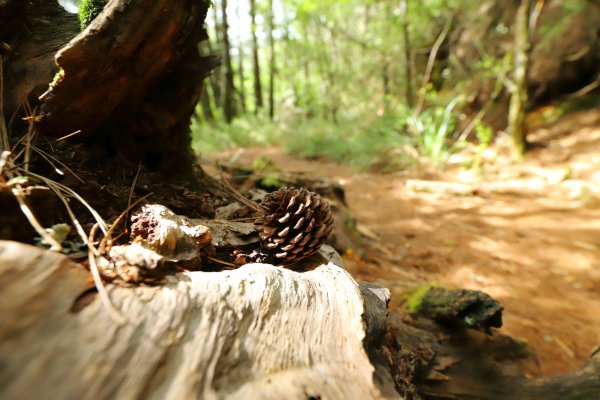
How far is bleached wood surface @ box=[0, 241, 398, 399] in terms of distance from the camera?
71 cm

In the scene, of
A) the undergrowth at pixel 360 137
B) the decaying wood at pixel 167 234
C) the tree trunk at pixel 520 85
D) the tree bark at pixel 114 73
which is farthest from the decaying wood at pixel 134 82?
the tree trunk at pixel 520 85

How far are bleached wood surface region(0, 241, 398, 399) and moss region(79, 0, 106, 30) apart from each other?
3.73ft

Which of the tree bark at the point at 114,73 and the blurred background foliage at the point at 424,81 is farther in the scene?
the blurred background foliage at the point at 424,81

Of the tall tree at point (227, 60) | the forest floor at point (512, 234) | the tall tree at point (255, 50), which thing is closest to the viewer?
the forest floor at point (512, 234)

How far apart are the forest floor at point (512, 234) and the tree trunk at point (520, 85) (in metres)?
0.37

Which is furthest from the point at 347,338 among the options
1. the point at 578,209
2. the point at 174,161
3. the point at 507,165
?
the point at 507,165

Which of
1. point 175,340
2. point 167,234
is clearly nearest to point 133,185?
point 167,234

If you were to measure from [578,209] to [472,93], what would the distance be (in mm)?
5164

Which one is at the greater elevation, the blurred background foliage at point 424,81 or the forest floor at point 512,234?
the blurred background foliage at point 424,81

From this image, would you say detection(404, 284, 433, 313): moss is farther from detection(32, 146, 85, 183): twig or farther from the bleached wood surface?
detection(32, 146, 85, 183): twig

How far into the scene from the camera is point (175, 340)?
836 millimetres

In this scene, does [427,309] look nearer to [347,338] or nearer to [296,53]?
[347,338]

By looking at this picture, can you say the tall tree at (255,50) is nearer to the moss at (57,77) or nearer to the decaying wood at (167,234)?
the moss at (57,77)

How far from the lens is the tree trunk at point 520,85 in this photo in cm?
637
